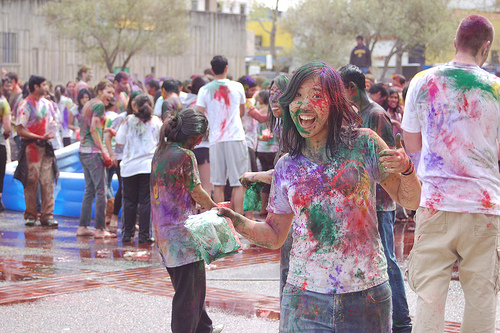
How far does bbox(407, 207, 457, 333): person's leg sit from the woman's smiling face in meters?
1.25

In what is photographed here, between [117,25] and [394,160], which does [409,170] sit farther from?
[117,25]

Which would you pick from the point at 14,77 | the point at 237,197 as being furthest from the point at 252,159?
the point at 14,77

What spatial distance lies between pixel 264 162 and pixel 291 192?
8299 mm

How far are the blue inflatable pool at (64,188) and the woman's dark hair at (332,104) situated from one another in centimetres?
822

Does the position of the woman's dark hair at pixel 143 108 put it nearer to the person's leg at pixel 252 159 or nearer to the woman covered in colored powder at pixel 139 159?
the woman covered in colored powder at pixel 139 159

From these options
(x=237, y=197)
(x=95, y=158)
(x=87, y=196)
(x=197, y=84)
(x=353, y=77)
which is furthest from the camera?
(x=197, y=84)

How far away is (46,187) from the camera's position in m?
10.5

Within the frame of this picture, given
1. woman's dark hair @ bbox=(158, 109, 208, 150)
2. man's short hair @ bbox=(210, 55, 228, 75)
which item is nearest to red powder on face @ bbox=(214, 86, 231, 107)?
man's short hair @ bbox=(210, 55, 228, 75)

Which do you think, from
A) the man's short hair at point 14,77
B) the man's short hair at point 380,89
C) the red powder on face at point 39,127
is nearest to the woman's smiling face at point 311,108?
the man's short hair at point 380,89

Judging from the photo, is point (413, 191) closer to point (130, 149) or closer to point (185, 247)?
point (185, 247)

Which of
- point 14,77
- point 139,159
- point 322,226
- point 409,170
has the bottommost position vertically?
point 139,159

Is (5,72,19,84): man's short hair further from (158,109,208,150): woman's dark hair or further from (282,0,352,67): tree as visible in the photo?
(282,0,352,67): tree

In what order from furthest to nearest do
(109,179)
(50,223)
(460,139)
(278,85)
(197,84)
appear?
(197,84)
(109,179)
(50,223)
(278,85)
(460,139)

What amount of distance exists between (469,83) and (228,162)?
551 cm
